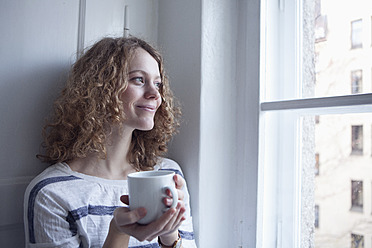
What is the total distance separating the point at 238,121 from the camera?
3.56 feet

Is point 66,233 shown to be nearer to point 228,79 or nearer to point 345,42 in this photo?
point 228,79

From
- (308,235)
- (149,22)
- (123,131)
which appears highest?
(149,22)

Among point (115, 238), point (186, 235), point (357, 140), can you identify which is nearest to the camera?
point (115, 238)

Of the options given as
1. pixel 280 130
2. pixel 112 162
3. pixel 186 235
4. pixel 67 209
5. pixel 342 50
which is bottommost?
pixel 186 235

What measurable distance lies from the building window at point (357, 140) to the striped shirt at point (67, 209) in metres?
0.63

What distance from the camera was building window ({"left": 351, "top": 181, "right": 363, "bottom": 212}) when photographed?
85 cm

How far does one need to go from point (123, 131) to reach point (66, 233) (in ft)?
1.08

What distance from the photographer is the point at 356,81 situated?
2.82 ft

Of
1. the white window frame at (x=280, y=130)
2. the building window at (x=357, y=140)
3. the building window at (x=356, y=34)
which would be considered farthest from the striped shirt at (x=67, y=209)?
the building window at (x=356, y=34)

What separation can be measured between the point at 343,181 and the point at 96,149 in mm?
717

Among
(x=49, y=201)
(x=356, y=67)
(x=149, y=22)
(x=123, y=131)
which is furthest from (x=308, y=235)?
(x=149, y=22)

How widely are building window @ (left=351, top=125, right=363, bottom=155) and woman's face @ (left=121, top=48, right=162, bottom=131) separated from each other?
562mm

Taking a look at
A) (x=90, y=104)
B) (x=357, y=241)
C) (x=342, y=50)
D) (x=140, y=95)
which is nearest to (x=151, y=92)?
(x=140, y=95)

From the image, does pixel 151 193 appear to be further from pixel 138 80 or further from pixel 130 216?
pixel 138 80
